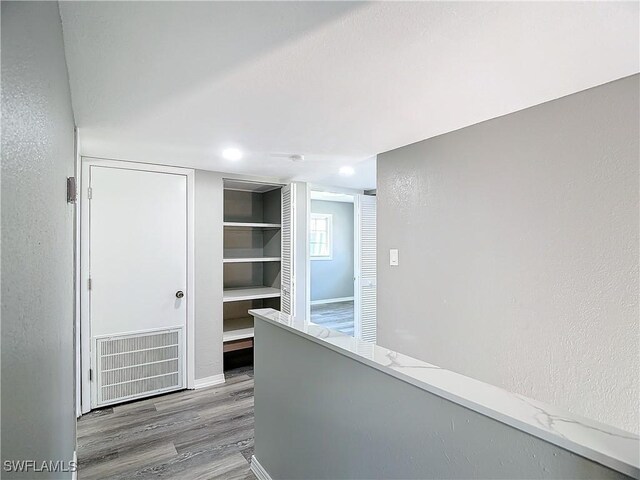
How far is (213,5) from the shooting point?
1.01 metres

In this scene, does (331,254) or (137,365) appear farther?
(331,254)

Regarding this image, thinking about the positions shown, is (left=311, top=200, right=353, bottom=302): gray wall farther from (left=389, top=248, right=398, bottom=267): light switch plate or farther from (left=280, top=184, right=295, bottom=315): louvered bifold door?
(left=389, top=248, right=398, bottom=267): light switch plate

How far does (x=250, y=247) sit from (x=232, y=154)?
189 centimetres

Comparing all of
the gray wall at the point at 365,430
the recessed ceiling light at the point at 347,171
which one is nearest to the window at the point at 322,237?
the recessed ceiling light at the point at 347,171

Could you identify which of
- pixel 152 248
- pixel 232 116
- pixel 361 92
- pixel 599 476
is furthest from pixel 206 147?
pixel 599 476

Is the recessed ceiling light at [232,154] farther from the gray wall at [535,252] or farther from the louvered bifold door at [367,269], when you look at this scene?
the louvered bifold door at [367,269]

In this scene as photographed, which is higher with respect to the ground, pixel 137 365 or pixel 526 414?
pixel 526 414

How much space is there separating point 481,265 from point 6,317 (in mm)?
2057

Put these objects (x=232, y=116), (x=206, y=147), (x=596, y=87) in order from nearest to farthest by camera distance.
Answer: (x=596, y=87)
(x=232, y=116)
(x=206, y=147)

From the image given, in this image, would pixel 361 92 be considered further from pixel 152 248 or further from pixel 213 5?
pixel 152 248

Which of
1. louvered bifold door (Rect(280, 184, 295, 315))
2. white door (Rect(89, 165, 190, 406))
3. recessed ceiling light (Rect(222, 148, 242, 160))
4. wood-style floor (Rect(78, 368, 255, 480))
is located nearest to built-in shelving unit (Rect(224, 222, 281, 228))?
louvered bifold door (Rect(280, 184, 295, 315))

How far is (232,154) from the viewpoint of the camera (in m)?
2.70

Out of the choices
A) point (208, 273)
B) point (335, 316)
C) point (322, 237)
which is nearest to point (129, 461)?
point (208, 273)

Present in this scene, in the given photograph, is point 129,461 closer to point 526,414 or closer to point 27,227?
point 27,227
